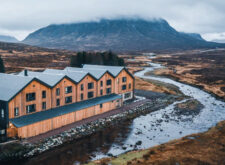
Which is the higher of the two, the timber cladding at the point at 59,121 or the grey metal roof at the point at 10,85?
the grey metal roof at the point at 10,85

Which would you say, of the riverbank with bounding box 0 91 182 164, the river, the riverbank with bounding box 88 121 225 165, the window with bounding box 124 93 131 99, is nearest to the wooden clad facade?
the window with bounding box 124 93 131 99

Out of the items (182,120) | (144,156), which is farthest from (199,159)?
(182,120)

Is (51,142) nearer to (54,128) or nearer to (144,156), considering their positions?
(54,128)

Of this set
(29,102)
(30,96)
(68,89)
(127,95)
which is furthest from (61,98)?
(127,95)

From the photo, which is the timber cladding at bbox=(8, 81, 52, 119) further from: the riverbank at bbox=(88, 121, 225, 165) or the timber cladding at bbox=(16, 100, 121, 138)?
the riverbank at bbox=(88, 121, 225, 165)

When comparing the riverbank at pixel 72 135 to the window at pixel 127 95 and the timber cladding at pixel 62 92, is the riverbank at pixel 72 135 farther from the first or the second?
the timber cladding at pixel 62 92

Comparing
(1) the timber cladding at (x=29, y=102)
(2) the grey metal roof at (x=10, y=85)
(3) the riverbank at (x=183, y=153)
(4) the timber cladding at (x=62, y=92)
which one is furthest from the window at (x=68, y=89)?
(3) the riverbank at (x=183, y=153)

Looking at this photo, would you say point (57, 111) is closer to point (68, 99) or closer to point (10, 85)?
point (68, 99)
